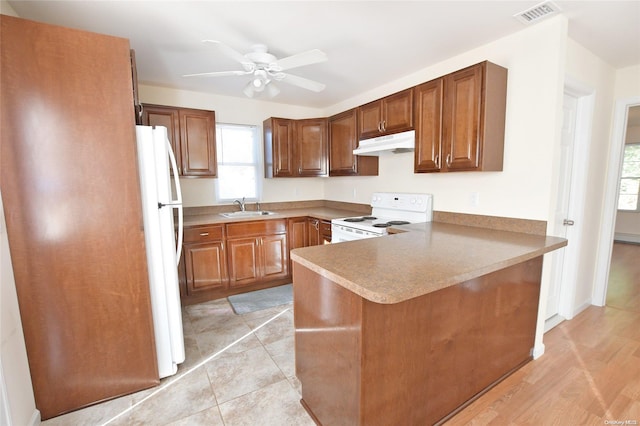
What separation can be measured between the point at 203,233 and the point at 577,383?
10.8ft

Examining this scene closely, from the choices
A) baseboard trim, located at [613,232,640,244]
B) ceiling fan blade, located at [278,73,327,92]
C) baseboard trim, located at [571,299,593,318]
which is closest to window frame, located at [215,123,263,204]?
ceiling fan blade, located at [278,73,327,92]

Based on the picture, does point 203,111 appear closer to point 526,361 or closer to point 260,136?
point 260,136

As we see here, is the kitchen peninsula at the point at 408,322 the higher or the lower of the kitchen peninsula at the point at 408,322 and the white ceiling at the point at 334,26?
the lower

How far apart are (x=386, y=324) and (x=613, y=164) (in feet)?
10.2

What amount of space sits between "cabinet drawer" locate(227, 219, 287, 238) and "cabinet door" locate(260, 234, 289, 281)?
0.07 meters

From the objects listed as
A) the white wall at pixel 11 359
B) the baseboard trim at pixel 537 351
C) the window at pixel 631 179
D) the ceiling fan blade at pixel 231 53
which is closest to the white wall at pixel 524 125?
the baseboard trim at pixel 537 351

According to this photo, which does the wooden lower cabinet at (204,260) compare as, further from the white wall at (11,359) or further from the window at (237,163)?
the white wall at (11,359)

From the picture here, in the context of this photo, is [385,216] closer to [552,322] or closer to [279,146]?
[279,146]

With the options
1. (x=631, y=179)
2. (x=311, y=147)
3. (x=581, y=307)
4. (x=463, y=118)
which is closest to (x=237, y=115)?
(x=311, y=147)

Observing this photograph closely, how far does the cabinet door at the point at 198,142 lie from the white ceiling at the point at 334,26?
1.86 feet

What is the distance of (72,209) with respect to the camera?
160cm

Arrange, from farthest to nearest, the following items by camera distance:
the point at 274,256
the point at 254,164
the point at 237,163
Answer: the point at 254,164
the point at 237,163
the point at 274,256

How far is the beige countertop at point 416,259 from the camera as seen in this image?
43.6 inches

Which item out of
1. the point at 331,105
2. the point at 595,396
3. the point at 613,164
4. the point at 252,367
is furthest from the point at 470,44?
the point at 252,367
